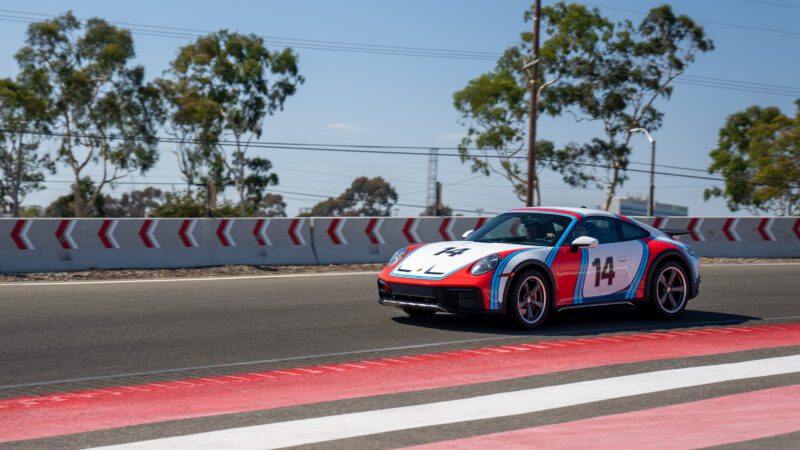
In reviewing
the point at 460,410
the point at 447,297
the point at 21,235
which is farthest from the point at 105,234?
the point at 460,410

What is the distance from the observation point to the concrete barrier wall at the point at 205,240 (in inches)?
647

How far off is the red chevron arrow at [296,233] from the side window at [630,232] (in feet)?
29.6

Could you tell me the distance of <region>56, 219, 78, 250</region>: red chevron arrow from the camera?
54.7 ft

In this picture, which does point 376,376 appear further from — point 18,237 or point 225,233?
point 225,233

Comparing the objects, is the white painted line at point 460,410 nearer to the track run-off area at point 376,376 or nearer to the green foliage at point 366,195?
the track run-off area at point 376,376

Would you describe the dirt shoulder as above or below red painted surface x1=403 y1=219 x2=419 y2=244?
below

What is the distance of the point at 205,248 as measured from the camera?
1786cm

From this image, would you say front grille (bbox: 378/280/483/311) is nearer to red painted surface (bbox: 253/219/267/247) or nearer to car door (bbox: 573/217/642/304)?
car door (bbox: 573/217/642/304)

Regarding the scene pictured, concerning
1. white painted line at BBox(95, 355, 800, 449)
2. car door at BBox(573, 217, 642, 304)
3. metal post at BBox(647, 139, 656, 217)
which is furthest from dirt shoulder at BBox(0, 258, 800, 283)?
metal post at BBox(647, 139, 656, 217)

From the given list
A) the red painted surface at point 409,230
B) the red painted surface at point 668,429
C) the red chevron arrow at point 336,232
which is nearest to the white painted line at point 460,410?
the red painted surface at point 668,429

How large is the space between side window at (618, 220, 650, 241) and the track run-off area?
97 cm

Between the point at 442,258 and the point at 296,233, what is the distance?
9.13 meters

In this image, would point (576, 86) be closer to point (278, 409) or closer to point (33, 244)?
point (33, 244)

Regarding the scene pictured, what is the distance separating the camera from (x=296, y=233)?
18.8m
